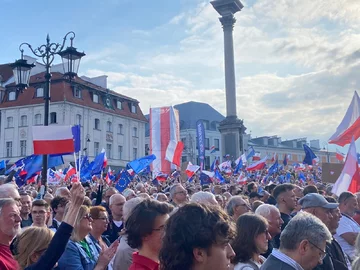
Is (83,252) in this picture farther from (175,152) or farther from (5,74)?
(5,74)

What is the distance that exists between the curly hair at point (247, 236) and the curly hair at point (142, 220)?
1.00 meters

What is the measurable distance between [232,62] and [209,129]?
43.5m

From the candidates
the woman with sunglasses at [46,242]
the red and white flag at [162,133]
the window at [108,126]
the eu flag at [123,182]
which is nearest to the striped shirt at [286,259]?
the woman with sunglasses at [46,242]

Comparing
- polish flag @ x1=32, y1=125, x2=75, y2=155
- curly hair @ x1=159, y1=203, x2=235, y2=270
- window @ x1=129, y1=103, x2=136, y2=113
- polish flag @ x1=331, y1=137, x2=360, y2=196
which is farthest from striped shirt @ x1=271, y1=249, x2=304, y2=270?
window @ x1=129, y1=103, x2=136, y2=113

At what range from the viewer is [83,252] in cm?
442

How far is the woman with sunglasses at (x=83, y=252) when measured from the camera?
13.2ft

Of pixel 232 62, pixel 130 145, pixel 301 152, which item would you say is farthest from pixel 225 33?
pixel 301 152

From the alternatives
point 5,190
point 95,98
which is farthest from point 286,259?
point 95,98

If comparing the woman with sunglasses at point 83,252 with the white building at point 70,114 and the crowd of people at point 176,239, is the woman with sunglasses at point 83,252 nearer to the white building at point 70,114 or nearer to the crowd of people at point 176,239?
the crowd of people at point 176,239

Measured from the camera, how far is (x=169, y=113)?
970 inches

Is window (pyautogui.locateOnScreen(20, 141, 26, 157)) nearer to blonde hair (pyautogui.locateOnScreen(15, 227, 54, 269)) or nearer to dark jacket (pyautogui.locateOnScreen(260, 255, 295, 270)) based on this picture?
blonde hair (pyautogui.locateOnScreen(15, 227, 54, 269))

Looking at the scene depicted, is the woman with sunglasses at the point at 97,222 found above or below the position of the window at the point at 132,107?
below

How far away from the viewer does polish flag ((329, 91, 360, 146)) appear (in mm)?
11195

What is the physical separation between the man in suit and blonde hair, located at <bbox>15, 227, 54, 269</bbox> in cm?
183
